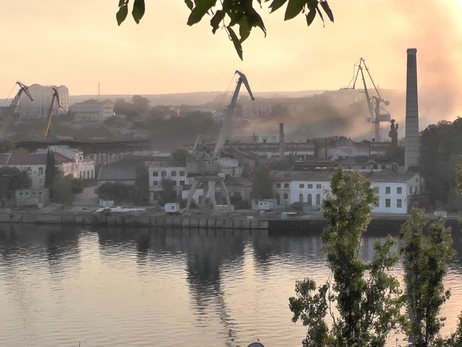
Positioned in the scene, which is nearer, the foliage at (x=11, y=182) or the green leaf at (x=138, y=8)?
the green leaf at (x=138, y=8)

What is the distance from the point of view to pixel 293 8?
127 cm

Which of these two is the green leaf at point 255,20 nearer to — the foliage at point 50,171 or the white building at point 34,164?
the foliage at point 50,171

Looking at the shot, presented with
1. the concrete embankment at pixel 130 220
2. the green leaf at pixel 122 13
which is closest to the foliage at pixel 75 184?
the concrete embankment at pixel 130 220

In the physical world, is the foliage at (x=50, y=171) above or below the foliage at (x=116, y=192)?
above

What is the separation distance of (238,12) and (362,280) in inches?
118

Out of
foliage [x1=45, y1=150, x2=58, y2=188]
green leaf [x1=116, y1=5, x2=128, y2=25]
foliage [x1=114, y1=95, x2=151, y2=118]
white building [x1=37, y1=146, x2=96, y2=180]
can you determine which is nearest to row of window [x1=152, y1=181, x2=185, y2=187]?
foliage [x1=45, y1=150, x2=58, y2=188]

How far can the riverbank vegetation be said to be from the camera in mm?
4090

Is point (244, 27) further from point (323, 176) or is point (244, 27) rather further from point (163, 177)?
point (163, 177)

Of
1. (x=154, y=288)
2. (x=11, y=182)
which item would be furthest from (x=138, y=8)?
(x=11, y=182)

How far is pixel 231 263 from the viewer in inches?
410

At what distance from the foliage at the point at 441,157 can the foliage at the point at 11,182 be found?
5483 millimetres

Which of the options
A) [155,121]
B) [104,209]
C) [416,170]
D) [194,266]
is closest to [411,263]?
[194,266]

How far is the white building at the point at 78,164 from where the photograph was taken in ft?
58.3

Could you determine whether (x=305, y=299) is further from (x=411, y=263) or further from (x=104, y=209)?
(x=104, y=209)
